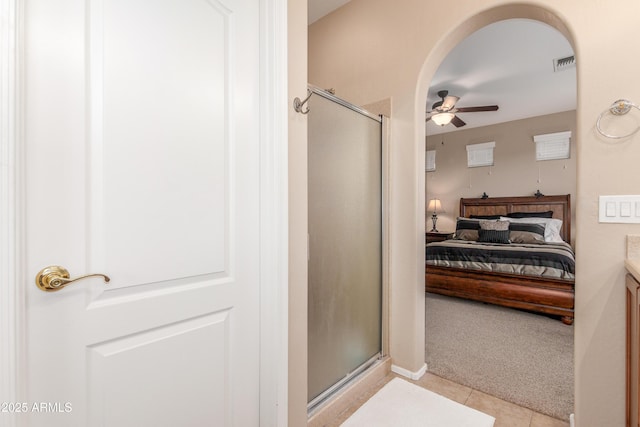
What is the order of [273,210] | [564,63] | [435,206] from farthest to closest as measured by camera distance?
[435,206] < [564,63] < [273,210]

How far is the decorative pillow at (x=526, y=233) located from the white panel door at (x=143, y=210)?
4.44 meters

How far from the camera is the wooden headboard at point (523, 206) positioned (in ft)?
15.9

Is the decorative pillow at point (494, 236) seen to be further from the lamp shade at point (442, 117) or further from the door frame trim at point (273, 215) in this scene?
the door frame trim at point (273, 215)

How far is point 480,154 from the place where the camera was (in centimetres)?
571

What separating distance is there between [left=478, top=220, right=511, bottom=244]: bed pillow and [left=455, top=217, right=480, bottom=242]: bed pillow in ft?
0.40

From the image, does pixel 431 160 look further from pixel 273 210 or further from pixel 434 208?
pixel 273 210

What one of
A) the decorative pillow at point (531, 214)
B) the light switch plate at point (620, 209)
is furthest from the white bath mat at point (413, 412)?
the decorative pillow at point (531, 214)

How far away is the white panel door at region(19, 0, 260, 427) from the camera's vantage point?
78 cm

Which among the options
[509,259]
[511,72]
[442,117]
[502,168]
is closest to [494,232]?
[509,259]

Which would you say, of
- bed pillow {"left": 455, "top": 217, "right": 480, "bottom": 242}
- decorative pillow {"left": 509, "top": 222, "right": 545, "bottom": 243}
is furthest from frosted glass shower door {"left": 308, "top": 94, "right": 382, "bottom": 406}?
decorative pillow {"left": 509, "top": 222, "right": 545, "bottom": 243}

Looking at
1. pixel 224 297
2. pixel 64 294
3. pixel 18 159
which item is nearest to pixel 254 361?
pixel 224 297

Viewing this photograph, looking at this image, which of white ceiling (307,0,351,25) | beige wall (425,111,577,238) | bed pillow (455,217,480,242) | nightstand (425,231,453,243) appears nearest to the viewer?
white ceiling (307,0,351,25)

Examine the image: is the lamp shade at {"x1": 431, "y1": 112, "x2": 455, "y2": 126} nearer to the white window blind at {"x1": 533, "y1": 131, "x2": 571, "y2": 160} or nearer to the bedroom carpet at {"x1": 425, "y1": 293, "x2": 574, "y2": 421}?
the bedroom carpet at {"x1": 425, "y1": 293, "x2": 574, "y2": 421}

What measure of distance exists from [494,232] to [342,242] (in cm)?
354
